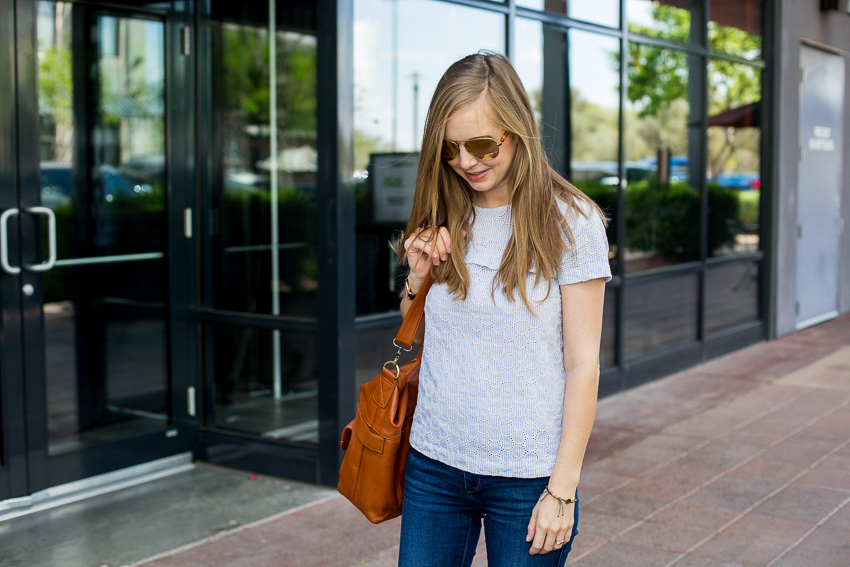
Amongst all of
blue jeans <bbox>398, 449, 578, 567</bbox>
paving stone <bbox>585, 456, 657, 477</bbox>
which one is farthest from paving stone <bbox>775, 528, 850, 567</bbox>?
blue jeans <bbox>398, 449, 578, 567</bbox>

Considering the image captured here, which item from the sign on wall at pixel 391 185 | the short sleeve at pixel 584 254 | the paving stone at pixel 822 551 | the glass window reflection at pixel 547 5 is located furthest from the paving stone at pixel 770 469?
the short sleeve at pixel 584 254

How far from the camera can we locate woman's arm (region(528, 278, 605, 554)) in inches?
72.3

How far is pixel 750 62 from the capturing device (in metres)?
8.57

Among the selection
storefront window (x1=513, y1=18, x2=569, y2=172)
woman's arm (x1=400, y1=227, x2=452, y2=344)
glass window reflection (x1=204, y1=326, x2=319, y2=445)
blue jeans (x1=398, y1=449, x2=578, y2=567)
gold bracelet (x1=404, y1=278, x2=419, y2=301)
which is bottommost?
glass window reflection (x1=204, y1=326, x2=319, y2=445)

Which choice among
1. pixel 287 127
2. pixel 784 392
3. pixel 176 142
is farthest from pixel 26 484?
pixel 784 392

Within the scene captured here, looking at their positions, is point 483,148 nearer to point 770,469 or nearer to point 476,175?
point 476,175

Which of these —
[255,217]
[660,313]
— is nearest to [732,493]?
[255,217]

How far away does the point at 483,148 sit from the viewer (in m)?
1.86

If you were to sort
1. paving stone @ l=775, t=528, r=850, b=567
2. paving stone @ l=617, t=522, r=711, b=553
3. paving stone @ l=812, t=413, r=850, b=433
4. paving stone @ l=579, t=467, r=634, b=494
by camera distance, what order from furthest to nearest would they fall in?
paving stone @ l=812, t=413, r=850, b=433 → paving stone @ l=579, t=467, r=634, b=494 → paving stone @ l=617, t=522, r=711, b=553 → paving stone @ l=775, t=528, r=850, b=567

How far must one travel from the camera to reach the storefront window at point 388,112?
4.66 m

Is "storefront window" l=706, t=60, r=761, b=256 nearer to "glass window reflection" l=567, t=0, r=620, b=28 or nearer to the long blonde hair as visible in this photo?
"glass window reflection" l=567, t=0, r=620, b=28

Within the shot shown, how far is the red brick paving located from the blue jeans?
1.74 m

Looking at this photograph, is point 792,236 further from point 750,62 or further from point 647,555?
point 647,555

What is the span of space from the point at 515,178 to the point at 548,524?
709 millimetres
